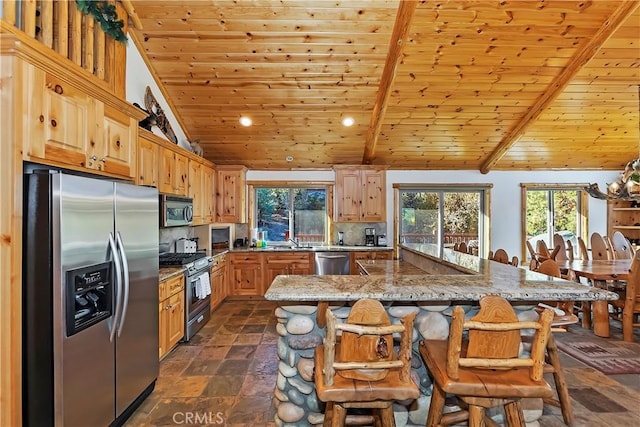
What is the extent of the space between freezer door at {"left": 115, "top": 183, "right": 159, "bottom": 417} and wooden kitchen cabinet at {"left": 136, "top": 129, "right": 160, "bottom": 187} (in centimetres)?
75

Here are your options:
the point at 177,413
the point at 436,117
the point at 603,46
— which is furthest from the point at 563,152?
Answer: the point at 177,413

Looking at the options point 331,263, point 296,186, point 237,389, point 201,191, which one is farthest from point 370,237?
point 237,389

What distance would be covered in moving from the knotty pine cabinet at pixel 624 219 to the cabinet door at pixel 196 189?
7348mm

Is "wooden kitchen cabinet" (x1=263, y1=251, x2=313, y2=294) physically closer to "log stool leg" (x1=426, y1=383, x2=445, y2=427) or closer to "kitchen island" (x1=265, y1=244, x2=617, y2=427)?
"kitchen island" (x1=265, y1=244, x2=617, y2=427)

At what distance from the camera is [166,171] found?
11.9ft

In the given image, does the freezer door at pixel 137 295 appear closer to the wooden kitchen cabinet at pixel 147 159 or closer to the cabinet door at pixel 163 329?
the cabinet door at pixel 163 329

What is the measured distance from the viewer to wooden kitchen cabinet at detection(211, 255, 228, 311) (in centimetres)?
464

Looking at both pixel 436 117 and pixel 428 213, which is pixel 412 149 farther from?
pixel 428 213

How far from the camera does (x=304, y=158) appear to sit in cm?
589

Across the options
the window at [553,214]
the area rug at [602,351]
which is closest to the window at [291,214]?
the area rug at [602,351]

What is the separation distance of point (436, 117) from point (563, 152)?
275 centimetres

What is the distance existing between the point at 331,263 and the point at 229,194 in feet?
6.88

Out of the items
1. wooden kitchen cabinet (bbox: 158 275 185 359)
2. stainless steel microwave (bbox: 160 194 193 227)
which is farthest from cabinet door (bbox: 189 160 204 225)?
wooden kitchen cabinet (bbox: 158 275 185 359)

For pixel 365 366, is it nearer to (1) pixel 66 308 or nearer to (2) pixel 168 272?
(1) pixel 66 308
